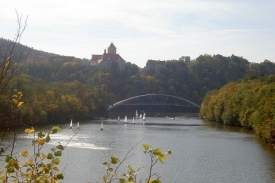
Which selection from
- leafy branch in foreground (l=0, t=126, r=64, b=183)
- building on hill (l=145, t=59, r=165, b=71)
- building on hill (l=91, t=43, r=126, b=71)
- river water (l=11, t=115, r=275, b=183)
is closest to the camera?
leafy branch in foreground (l=0, t=126, r=64, b=183)

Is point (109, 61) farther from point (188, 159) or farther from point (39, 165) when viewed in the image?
point (39, 165)

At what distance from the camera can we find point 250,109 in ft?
154

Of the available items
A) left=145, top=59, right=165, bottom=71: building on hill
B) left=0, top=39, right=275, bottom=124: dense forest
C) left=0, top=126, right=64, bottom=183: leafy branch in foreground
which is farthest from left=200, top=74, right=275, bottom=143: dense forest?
left=145, top=59, right=165, bottom=71: building on hill

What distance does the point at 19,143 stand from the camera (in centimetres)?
2936

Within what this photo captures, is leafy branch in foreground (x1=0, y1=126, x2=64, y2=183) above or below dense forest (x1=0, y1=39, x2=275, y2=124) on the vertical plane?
below

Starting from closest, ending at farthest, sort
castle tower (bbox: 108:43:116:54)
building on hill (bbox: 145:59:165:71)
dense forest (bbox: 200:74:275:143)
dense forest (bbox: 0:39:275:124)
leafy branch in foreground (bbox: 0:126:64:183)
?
leafy branch in foreground (bbox: 0:126:64:183) < dense forest (bbox: 200:74:275:143) < dense forest (bbox: 0:39:275:124) < castle tower (bbox: 108:43:116:54) < building on hill (bbox: 145:59:165:71)

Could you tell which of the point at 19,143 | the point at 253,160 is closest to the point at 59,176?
the point at 253,160

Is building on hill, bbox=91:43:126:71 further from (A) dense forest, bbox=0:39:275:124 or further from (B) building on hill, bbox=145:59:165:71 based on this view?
(B) building on hill, bbox=145:59:165:71

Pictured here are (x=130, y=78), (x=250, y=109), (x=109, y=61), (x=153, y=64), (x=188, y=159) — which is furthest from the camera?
(x=153, y=64)

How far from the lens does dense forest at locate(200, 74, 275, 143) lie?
3708 cm

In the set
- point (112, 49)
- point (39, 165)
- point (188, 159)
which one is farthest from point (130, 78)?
point (39, 165)

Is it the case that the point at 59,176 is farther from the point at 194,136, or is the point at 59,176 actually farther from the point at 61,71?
the point at 61,71

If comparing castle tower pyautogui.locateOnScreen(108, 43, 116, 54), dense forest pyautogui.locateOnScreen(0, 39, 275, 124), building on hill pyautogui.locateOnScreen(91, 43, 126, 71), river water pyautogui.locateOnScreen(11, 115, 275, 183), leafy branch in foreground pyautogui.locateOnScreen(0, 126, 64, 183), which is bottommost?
river water pyautogui.locateOnScreen(11, 115, 275, 183)

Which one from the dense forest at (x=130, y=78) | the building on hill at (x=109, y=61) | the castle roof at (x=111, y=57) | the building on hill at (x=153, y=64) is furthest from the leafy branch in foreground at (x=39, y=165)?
the building on hill at (x=153, y=64)
